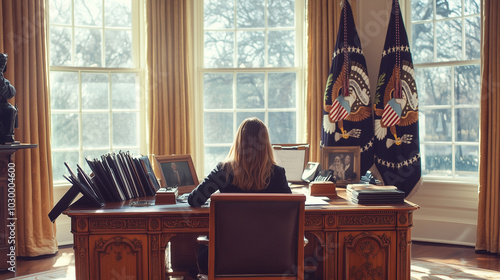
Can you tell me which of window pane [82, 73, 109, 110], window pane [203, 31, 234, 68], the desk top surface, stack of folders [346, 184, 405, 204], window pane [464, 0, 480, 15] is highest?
window pane [464, 0, 480, 15]

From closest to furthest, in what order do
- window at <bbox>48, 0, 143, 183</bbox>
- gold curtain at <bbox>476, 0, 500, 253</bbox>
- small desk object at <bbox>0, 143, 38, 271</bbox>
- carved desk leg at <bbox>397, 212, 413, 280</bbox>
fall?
carved desk leg at <bbox>397, 212, 413, 280</bbox> → small desk object at <bbox>0, 143, 38, 271</bbox> → gold curtain at <bbox>476, 0, 500, 253</bbox> → window at <bbox>48, 0, 143, 183</bbox>

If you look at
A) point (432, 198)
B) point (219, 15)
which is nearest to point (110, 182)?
point (219, 15)

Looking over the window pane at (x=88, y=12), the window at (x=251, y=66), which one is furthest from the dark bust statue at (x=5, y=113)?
the window at (x=251, y=66)

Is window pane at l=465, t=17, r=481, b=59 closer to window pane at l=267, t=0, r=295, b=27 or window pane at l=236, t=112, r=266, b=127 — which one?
window pane at l=267, t=0, r=295, b=27

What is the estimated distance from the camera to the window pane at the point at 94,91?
4605 mm

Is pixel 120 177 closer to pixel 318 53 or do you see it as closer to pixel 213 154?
pixel 213 154

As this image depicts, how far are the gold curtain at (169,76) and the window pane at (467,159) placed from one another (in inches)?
101

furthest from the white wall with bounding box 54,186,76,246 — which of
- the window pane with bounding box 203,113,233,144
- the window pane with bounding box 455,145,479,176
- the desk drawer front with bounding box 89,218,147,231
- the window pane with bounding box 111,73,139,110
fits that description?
the window pane with bounding box 455,145,479,176

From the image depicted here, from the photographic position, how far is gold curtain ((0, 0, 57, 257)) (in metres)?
4.11

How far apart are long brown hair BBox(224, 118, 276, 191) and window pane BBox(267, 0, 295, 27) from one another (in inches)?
98.3

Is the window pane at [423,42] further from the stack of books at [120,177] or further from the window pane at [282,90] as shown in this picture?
the stack of books at [120,177]

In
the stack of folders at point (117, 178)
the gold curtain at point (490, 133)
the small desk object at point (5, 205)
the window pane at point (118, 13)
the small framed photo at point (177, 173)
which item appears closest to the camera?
the stack of folders at point (117, 178)

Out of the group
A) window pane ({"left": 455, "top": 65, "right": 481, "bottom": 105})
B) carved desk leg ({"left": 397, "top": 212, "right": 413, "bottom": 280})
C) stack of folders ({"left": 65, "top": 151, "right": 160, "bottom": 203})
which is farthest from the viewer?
window pane ({"left": 455, "top": 65, "right": 481, "bottom": 105})

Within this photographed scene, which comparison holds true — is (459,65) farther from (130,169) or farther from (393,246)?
(130,169)
